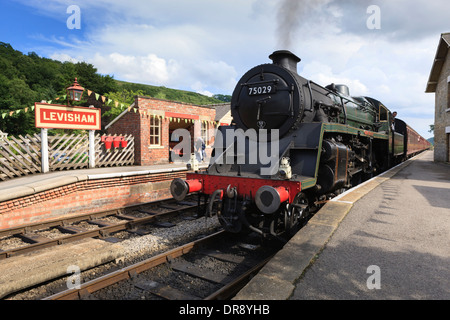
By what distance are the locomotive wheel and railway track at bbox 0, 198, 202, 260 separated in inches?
114

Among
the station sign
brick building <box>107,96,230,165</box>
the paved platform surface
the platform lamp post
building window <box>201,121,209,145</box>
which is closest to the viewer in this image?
the paved platform surface

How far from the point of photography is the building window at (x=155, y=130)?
12.6 meters

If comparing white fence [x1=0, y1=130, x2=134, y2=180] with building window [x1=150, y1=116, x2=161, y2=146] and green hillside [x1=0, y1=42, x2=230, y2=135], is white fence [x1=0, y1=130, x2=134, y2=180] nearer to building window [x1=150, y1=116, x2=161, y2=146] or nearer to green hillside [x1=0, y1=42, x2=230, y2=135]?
building window [x1=150, y1=116, x2=161, y2=146]

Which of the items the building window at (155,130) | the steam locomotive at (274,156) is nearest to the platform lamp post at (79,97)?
the building window at (155,130)

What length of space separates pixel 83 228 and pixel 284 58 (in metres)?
5.45

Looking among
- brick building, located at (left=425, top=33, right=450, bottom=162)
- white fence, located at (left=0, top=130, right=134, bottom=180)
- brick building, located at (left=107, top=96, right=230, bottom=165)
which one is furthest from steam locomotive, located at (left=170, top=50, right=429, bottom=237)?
brick building, located at (left=425, top=33, right=450, bottom=162)

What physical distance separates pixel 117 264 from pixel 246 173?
255cm

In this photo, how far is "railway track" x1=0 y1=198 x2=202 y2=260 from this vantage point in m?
5.11

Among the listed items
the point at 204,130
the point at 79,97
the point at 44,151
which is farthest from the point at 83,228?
the point at 204,130

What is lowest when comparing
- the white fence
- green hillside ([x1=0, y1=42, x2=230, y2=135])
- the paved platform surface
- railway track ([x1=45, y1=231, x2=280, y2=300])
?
railway track ([x1=45, y1=231, x2=280, y2=300])

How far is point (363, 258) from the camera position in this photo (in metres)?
3.29

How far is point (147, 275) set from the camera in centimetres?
392

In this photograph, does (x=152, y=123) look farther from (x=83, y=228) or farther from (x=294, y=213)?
(x=294, y=213)
